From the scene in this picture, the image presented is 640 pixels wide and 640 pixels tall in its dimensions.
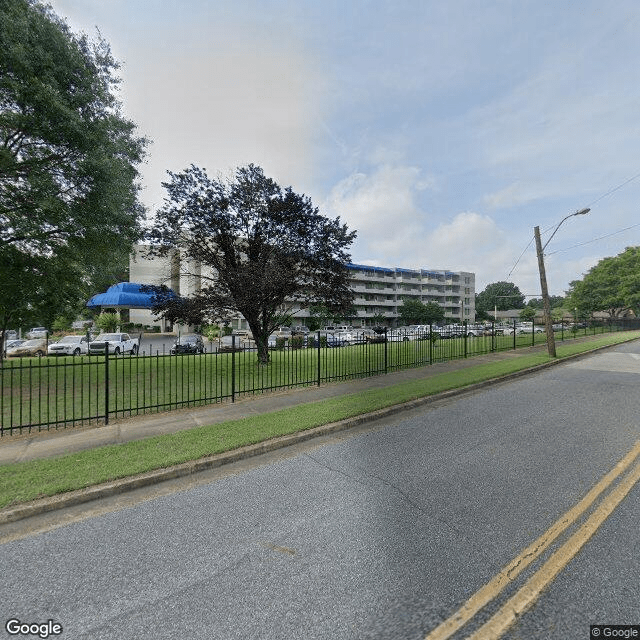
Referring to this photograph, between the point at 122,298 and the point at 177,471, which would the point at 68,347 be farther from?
the point at 122,298

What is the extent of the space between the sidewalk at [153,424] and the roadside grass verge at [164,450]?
431 mm

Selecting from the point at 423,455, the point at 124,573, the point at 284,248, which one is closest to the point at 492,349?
the point at 284,248

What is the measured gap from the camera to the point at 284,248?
1545 centimetres

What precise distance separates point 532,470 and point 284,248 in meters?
12.9

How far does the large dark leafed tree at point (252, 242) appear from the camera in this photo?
1488cm

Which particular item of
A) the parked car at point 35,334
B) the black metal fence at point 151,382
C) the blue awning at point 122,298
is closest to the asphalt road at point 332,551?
the black metal fence at point 151,382

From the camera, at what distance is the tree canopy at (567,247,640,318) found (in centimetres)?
Result: 5166

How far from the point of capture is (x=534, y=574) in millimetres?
2562

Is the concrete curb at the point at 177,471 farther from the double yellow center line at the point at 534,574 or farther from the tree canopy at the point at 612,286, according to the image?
the tree canopy at the point at 612,286

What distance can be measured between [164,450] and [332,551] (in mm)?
3328

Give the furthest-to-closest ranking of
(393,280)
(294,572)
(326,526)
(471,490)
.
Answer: (393,280) → (471,490) → (326,526) → (294,572)

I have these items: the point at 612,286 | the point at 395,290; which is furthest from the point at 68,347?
the point at 612,286

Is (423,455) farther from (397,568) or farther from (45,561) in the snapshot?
(45,561)

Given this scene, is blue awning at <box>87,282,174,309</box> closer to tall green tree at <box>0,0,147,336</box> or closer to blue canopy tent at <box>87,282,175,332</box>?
blue canopy tent at <box>87,282,175,332</box>
